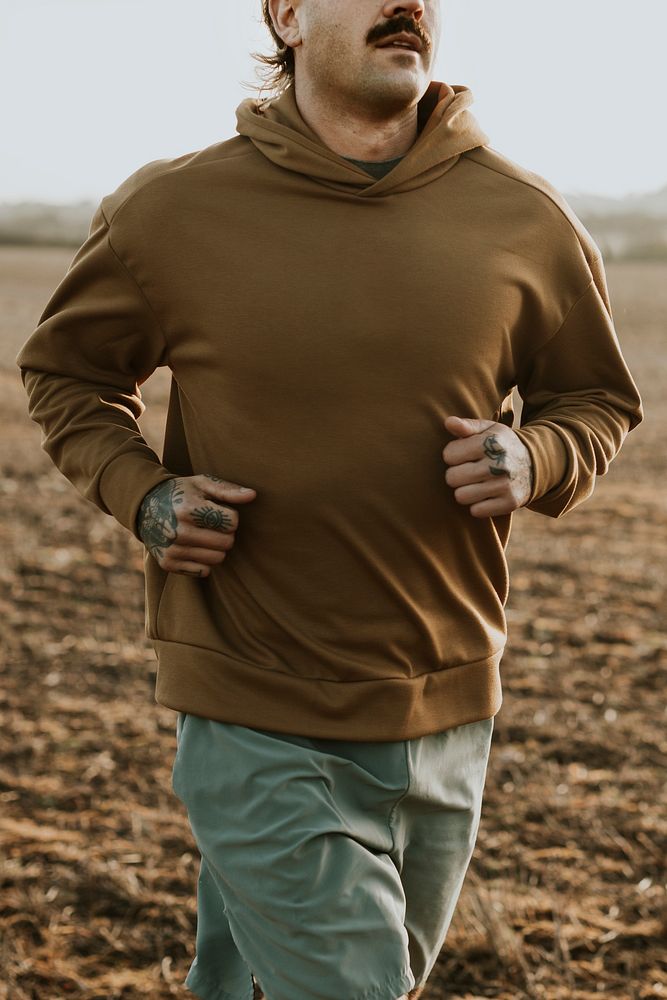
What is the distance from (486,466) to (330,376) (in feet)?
1.00

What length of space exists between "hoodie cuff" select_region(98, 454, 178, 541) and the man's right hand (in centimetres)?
2

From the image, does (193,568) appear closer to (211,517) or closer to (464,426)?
(211,517)

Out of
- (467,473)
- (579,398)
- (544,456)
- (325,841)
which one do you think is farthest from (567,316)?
(325,841)

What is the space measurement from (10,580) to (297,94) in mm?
4813

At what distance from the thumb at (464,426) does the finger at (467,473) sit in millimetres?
53

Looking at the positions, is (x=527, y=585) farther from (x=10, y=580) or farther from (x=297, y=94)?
(x=297, y=94)

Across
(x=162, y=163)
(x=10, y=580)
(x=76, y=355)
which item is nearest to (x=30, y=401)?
(x=76, y=355)

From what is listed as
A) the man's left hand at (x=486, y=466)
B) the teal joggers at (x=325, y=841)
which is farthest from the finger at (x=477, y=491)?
the teal joggers at (x=325, y=841)

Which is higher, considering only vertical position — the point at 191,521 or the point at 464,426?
the point at 464,426

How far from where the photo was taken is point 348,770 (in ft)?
7.60

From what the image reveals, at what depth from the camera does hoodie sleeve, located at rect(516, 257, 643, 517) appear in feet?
7.84

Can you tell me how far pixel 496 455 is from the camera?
2.24 metres

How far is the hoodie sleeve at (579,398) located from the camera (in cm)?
239

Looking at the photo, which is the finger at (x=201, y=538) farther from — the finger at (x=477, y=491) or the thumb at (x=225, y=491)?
the finger at (x=477, y=491)
